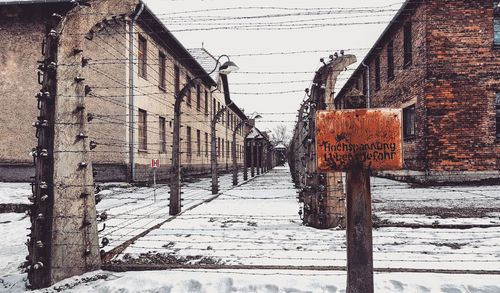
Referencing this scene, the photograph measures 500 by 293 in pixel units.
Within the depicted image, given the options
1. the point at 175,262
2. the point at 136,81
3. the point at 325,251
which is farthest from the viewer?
the point at 136,81

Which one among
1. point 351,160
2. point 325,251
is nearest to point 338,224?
point 325,251

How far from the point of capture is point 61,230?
2.97m

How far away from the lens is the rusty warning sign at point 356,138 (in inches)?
74.9

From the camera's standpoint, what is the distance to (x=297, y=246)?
4.02m

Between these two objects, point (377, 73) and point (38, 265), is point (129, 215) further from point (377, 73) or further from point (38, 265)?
point (377, 73)

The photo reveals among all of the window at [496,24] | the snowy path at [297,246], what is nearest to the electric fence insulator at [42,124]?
the snowy path at [297,246]

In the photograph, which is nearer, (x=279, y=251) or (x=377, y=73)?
(x=279, y=251)

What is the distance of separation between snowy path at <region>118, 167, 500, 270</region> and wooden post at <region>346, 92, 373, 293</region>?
135 centimetres

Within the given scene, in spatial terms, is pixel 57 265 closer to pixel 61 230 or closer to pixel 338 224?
pixel 61 230

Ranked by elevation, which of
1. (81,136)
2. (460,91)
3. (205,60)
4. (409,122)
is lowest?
(81,136)

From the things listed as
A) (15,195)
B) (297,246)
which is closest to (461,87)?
(297,246)

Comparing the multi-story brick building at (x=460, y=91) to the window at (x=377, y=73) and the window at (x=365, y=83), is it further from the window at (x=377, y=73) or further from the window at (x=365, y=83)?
the window at (x=365, y=83)

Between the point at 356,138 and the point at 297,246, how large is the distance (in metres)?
2.42

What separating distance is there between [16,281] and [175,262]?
1.38 metres
